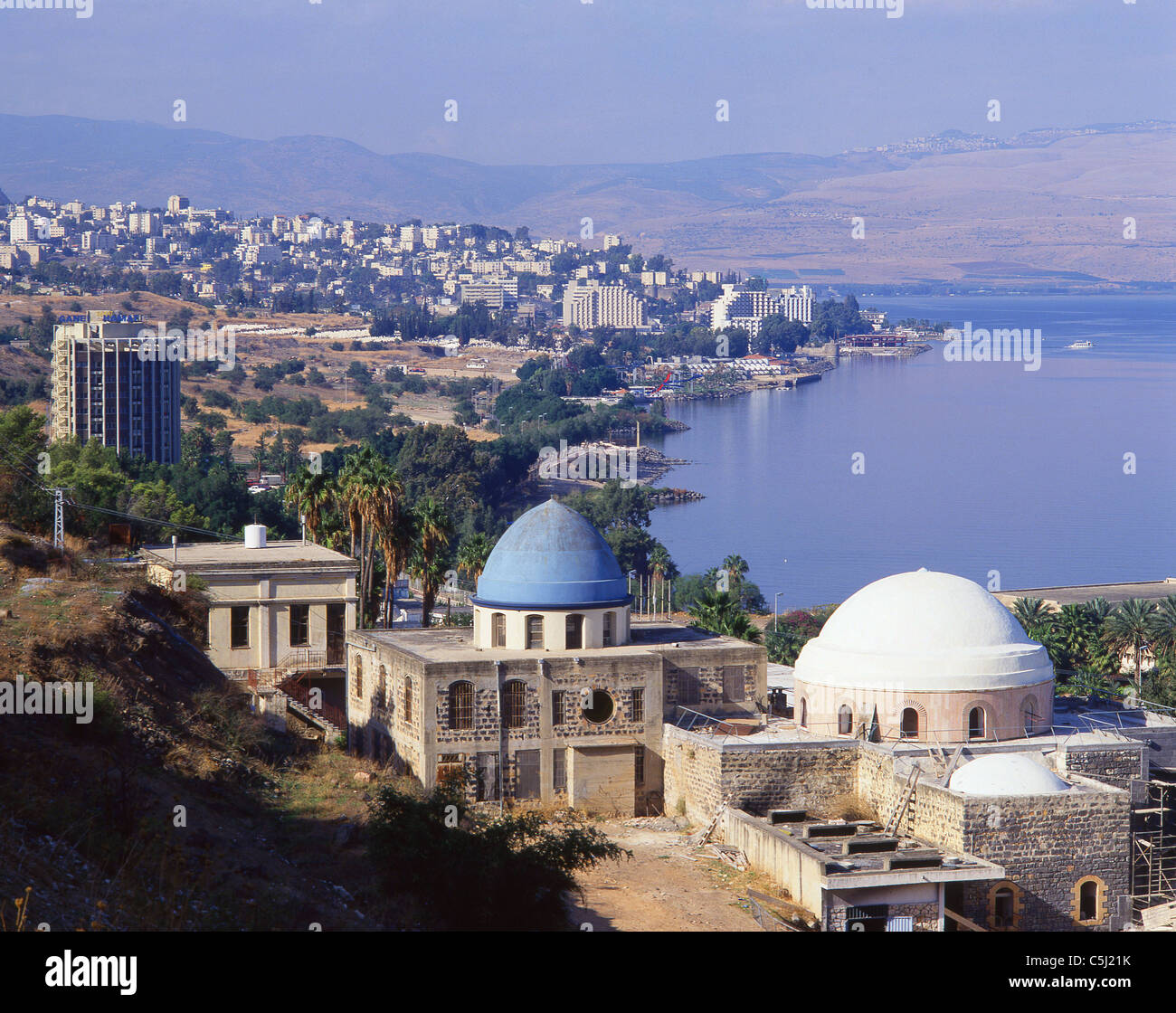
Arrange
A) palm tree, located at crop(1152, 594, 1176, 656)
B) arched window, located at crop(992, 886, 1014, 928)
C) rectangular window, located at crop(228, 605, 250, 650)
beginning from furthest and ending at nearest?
palm tree, located at crop(1152, 594, 1176, 656)
rectangular window, located at crop(228, 605, 250, 650)
arched window, located at crop(992, 886, 1014, 928)

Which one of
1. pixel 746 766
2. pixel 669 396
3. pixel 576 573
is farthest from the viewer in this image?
pixel 669 396

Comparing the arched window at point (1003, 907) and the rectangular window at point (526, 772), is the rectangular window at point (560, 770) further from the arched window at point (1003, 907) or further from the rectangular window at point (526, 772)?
the arched window at point (1003, 907)

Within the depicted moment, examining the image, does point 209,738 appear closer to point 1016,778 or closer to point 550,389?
point 1016,778

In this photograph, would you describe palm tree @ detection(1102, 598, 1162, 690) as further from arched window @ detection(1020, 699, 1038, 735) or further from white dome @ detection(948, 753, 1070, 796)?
white dome @ detection(948, 753, 1070, 796)

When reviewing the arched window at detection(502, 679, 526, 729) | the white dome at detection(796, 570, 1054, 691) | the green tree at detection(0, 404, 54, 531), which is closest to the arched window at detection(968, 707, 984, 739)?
the white dome at detection(796, 570, 1054, 691)
